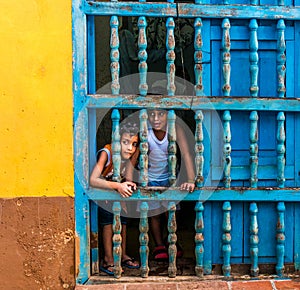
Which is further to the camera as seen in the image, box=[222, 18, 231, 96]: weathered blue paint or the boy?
the boy

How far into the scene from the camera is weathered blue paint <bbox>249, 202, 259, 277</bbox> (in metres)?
3.14

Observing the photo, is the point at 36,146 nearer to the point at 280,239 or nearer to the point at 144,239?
the point at 144,239

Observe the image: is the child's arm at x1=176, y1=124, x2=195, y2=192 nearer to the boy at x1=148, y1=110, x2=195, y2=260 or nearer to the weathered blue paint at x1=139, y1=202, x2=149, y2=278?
the boy at x1=148, y1=110, x2=195, y2=260

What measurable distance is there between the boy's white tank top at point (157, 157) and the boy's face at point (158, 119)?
73 mm

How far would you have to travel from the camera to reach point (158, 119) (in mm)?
3312

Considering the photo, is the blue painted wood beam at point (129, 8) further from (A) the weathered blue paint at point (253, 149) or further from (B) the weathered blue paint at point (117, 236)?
(B) the weathered blue paint at point (117, 236)

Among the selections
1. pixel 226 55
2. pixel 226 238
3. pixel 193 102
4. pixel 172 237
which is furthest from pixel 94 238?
pixel 226 55

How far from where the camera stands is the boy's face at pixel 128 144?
3.27 metres

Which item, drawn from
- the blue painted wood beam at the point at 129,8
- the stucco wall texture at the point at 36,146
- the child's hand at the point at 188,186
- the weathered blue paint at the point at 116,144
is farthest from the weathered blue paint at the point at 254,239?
the blue painted wood beam at the point at 129,8

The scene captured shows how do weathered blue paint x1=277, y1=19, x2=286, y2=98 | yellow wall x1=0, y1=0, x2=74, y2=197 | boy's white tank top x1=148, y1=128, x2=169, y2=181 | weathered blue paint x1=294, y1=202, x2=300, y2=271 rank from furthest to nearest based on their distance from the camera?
boy's white tank top x1=148, y1=128, x2=169, y2=181 → weathered blue paint x1=294, y1=202, x2=300, y2=271 → weathered blue paint x1=277, y1=19, x2=286, y2=98 → yellow wall x1=0, y1=0, x2=74, y2=197

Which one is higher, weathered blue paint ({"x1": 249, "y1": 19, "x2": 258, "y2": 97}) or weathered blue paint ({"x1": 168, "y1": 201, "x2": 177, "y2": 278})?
weathered blue paint ({"x1": 249, "y1": 19, "x2": 258, "y2": 97})

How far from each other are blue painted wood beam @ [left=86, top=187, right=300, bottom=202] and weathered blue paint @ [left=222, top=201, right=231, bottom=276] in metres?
0.07

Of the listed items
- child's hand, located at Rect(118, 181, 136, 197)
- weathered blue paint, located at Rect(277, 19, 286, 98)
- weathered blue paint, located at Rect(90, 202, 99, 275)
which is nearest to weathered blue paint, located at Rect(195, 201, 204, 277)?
child's hand, located at Rect(118, 181, 136, 197)

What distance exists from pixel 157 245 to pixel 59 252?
0.83 metres
